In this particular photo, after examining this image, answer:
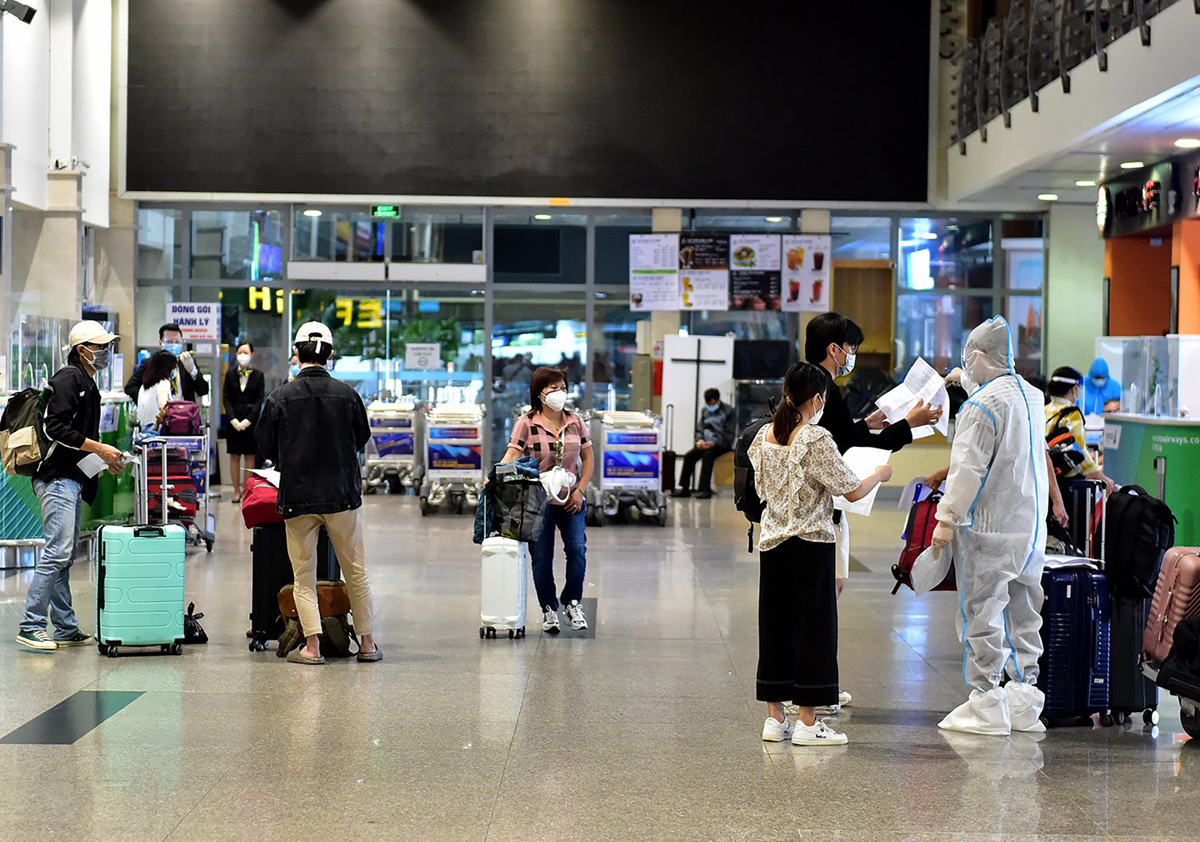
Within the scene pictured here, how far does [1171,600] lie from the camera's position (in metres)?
6.07

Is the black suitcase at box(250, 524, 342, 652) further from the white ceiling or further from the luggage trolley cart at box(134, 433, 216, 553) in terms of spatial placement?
the white ceiling

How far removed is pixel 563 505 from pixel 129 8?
12.8m

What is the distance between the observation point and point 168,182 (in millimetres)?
18312

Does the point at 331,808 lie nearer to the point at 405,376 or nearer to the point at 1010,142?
the point at 1010,142

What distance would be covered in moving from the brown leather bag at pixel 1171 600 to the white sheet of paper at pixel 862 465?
127cm

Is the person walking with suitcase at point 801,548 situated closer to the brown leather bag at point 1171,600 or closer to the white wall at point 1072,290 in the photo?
the brown leather bag at point 1171,600

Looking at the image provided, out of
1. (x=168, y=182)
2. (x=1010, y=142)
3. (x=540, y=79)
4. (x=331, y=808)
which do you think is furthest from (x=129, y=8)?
→ (x=331, y=808)

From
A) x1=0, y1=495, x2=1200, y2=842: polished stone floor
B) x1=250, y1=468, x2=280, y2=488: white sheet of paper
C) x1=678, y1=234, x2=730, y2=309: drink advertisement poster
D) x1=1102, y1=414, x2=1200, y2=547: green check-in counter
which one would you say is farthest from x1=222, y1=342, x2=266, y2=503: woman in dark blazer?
x1=1102, y1=414, x2=1200, y2=547: green check-in counter

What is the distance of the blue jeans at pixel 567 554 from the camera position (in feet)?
27.0

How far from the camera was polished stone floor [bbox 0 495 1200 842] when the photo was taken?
476 centimetres

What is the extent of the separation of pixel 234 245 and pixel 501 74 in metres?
4.21

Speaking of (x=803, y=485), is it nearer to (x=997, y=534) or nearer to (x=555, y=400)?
(x=997, y=534)

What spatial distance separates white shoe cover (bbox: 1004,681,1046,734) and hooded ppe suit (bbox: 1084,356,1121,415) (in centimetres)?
640

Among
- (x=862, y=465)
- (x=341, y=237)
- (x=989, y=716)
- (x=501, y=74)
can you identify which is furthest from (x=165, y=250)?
(x=989, y=716)
